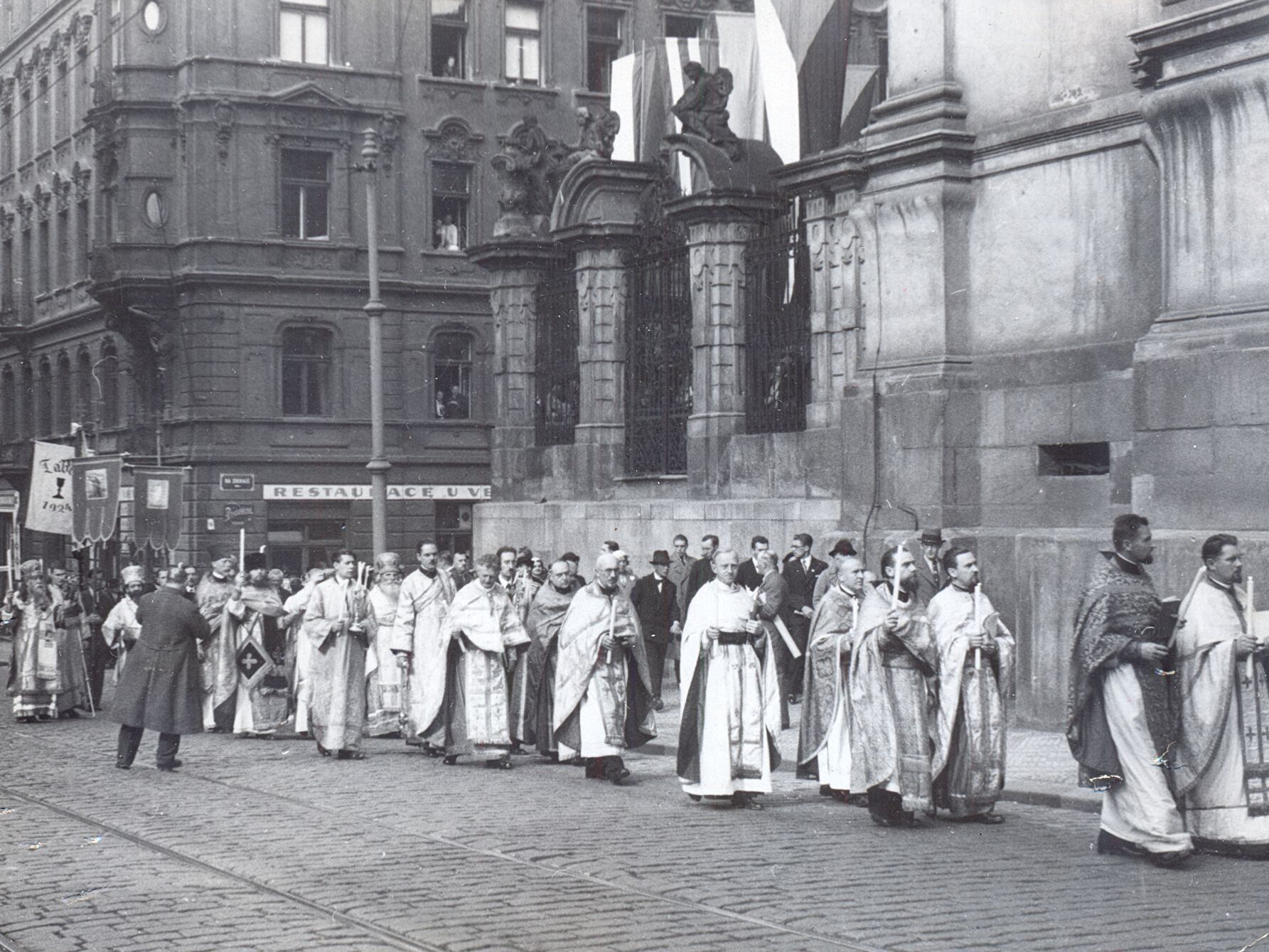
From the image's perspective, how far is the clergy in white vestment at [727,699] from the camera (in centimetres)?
1257

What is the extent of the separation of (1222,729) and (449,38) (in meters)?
35.0

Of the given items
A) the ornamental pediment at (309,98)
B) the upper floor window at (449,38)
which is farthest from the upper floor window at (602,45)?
the ornamental pediment at (309,98)

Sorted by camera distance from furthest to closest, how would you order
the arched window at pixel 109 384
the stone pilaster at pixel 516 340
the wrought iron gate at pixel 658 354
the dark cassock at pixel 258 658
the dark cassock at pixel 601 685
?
the arched window at pixel 109 384, the stone pilaster at pixel 516 340, the wrought iron gate at pixel 658 354, the dark cassock at pixel 258 658, the dark cassock at pixel 601 685

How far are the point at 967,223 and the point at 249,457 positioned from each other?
2484 cm

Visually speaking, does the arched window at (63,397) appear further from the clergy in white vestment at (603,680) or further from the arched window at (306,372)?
the clergy in white vestment at (603,680)

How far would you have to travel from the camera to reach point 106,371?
44406 millimetres

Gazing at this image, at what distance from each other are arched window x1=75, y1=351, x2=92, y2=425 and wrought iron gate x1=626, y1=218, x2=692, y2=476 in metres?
24.2

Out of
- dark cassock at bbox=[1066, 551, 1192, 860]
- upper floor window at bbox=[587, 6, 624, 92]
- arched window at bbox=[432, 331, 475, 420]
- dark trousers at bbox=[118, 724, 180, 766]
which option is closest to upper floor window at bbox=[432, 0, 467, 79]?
upper floor window at bbox=[587, 6, 624, 92]

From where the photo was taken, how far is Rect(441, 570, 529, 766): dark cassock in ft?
50.6

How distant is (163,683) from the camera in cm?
1539

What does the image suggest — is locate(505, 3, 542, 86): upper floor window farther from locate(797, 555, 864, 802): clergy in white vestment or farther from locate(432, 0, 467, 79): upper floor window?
locate(797, 555, 864, 802): clergy in white vestment

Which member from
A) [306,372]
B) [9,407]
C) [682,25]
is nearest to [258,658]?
[306,372]

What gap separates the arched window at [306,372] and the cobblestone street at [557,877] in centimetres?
2714

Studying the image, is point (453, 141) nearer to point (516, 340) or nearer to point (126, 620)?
point (516, 340)
